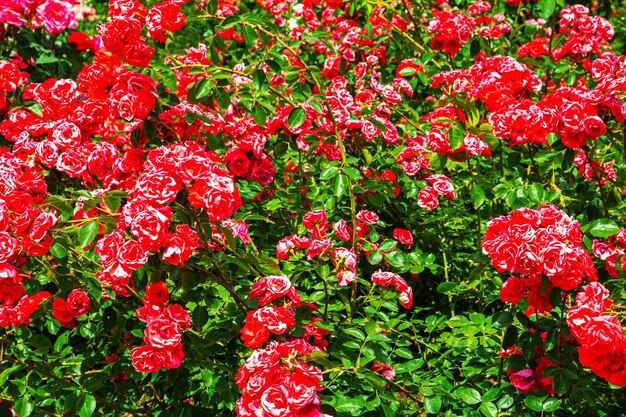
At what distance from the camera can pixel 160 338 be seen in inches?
76.8

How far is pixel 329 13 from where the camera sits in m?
4.29

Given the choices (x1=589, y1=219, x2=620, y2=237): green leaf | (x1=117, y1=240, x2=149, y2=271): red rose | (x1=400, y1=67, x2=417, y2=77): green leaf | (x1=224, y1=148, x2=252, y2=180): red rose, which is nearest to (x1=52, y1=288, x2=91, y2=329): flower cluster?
(x1=117, y1=240, x2=149, y2=271): red rose

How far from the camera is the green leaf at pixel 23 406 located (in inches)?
90.3

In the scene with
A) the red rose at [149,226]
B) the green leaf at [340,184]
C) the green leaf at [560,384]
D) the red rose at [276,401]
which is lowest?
the green leaf at [560,384]

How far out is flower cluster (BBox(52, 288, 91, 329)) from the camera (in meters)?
2.30

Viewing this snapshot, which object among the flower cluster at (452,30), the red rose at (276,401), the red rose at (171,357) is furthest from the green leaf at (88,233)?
the flower cluster at (452,30)

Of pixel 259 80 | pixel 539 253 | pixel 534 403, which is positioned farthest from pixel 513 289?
pixel 259 80

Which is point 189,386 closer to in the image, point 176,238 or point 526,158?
point 176,238

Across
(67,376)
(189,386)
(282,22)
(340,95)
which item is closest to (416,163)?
(340,95)

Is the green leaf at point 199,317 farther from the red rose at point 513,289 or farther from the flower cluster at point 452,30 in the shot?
the flower cluster at point 452,30

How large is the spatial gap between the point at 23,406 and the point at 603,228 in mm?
1785

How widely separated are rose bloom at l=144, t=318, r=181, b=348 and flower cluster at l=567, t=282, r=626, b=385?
3.23 ft

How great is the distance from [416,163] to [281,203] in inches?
22.6

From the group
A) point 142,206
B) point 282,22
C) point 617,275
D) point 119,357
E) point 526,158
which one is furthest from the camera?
point 282,22
